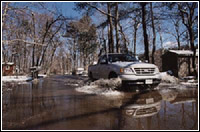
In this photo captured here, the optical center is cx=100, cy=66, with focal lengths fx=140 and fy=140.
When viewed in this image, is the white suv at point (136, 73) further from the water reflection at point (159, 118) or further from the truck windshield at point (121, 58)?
the water reflection at point (159, 118)

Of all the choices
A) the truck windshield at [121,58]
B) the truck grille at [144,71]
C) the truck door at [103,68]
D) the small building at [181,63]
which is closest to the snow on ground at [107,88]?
the truck door at [103,68]

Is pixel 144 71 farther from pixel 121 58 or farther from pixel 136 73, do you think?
pixel 121 58

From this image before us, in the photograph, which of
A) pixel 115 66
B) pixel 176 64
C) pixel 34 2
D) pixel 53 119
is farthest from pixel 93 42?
pixel 53 119

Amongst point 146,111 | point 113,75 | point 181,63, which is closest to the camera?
point 146,111

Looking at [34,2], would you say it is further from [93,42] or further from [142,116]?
[93,42]

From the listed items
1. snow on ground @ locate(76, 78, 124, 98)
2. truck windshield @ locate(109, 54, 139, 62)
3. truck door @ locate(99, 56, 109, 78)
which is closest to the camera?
snow on ground @ locate(76, 78, 124, 98)

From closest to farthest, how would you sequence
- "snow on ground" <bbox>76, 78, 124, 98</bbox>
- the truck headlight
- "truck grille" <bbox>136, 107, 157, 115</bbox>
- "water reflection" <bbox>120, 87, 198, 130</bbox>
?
"water reflection" <bbox>120, 87, 198, 130</bbox>
"truck grille" <bbox>136, 107, 157, 115</bbox>
"snow on ground" <bbox>76, 78, 124, 98</bbox>
the truck headlight

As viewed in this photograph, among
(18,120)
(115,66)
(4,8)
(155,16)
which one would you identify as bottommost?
(18,120)

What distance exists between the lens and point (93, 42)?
3412 centimetres

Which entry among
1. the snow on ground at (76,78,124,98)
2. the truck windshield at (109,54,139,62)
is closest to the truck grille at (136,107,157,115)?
the snow on ground at (76,78,124,98)

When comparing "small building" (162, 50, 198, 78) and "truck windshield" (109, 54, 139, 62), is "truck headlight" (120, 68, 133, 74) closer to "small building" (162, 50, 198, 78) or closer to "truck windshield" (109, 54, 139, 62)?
"truck windshield" (109, 54, 139, 62)

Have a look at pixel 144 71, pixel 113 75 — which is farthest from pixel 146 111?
pixel 113 75

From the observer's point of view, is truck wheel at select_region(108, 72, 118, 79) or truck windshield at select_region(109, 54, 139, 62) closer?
truck wheel at select_region(108, 72, 118, 79)

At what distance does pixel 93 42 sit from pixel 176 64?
827 inches
